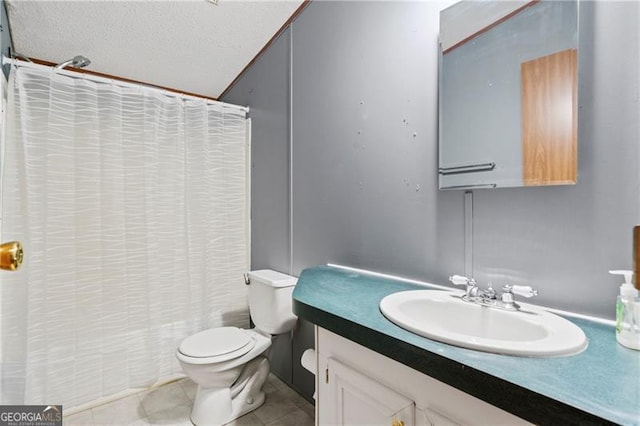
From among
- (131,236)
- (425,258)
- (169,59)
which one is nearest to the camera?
(425,258)

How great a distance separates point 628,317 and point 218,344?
5.73 ft

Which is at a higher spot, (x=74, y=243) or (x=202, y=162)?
(x=202, y=162)

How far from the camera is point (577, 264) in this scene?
90 centimetres

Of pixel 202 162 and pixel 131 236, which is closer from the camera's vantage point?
pixel 131 236

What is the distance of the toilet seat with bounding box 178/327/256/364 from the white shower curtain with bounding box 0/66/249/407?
1.61 feet

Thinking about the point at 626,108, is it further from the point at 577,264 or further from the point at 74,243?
the point at 74,243

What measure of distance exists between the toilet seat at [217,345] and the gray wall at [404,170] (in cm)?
36

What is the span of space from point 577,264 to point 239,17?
215cm

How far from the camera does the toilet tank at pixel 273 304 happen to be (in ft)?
5.91

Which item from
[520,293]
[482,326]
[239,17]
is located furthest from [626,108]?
[239,17]

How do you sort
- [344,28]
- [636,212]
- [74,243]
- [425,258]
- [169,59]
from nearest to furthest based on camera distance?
[636,212]
[425,258]
[344,28]
[74,243]
[169,59]
